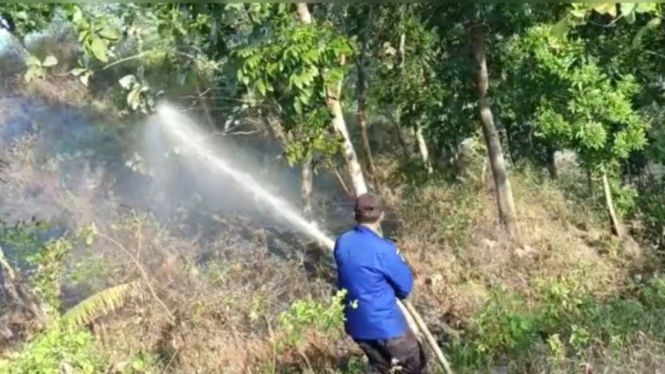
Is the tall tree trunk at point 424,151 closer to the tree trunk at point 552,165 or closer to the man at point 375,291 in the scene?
A: the tree trunk at point 552,165

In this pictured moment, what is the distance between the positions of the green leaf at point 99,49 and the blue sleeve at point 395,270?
254cm

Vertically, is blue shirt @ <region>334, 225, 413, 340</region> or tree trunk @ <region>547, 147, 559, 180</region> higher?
tree trunk @ <region>547, 147, 559, 180</region>

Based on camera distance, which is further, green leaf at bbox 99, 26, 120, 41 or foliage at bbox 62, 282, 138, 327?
foliage at bbox 62, 282, 138, 327

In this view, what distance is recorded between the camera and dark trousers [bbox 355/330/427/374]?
5000mm

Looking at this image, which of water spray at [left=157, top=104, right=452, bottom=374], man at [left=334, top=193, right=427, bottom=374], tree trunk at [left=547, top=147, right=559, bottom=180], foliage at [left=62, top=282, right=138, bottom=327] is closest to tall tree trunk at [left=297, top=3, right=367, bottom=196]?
man at [left=334, top=193, right=427, bottom=374]

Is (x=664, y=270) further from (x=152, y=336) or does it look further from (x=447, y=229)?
(x=152, y=336)

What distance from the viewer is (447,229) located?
11336 mm

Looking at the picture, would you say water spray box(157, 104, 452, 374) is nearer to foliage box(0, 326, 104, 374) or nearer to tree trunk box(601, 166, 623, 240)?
tree trunk box(601, 166, 623, 240)

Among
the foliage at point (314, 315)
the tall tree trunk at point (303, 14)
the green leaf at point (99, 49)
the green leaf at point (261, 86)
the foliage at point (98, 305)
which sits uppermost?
the tall tree trunk at point (303, 14)

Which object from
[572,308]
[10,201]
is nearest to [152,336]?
[572,308]

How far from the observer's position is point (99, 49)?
2611 mm

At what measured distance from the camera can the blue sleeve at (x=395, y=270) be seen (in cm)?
481

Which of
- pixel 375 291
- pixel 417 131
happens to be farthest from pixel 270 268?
pixel 375 291

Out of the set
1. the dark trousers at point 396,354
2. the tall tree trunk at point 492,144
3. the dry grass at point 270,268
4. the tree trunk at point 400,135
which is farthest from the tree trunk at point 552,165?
the dark trousers at point 396,354
